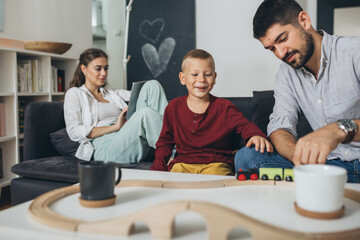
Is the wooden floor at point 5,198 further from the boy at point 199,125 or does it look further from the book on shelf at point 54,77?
the boy at point 199,125

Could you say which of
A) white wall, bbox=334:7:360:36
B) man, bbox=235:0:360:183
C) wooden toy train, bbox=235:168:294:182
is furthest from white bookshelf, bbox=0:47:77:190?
white wall, bbox=334:7:360:36

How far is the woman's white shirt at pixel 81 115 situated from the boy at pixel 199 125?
0.66 m

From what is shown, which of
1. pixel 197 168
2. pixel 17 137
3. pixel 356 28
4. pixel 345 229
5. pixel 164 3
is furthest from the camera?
pixel 356 28

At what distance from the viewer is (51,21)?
11.8ft

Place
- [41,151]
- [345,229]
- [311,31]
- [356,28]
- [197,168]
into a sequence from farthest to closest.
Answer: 1. [356,28]
2. [41,151]
3. [197,168]
4. [311,31]
5. [345,229]

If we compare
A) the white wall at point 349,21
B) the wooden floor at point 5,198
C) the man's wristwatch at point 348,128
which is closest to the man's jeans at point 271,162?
the man's wristwatch at point 348,128

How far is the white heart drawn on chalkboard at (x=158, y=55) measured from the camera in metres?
3.94

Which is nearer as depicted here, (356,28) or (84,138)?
(84,138)

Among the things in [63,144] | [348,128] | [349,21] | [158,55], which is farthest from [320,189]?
[349,21]

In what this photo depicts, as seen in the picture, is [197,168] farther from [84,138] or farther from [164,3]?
[164,3]

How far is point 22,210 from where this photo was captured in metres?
0.82

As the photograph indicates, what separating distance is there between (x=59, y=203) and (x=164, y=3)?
3.47 metres

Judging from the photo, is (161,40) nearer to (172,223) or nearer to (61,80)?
(61,80)

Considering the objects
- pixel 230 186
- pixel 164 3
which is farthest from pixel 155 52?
pixel 230 186
